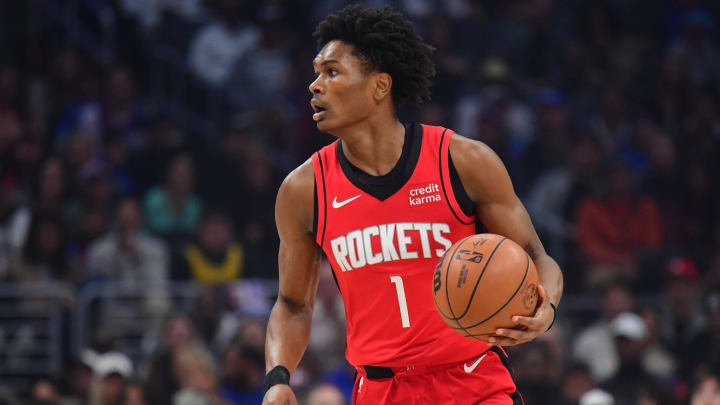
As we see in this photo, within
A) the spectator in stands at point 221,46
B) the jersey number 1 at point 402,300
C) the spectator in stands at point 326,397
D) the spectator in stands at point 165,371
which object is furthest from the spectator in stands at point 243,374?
the spectator in stands at point 221,46

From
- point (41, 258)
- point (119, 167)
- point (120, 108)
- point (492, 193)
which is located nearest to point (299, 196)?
point (492, 193)

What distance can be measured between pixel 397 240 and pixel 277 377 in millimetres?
798

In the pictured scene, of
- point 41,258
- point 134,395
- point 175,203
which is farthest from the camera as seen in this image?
point 175,203

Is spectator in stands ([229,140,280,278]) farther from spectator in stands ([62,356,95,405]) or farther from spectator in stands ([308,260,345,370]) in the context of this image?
spectator in stands ([62,356,95,405])

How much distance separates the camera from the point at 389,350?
4730 mm

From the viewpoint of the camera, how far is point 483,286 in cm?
424

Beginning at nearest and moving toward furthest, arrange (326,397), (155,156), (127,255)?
(326,397), (127,255), (155,156)

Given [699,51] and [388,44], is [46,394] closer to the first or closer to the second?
[388,44]

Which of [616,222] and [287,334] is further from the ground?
[616,222]

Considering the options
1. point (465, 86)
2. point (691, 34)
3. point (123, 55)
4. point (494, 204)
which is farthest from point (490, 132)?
point (494, 204)

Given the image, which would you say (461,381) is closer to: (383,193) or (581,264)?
(383,193)

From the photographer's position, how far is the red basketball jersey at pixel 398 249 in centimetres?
470

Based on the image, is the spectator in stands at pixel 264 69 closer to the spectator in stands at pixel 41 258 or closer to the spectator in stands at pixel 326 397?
the spectator in stands at pixel 41 258

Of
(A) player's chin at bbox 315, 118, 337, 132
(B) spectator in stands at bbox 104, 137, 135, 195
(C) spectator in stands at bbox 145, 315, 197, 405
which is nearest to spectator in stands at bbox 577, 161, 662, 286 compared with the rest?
(C) spectator in stands at bbox 145, 315, 197, 405
